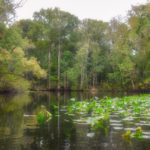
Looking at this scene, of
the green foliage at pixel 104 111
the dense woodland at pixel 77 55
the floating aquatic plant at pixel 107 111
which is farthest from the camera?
the dense woodland at pixel 77 55

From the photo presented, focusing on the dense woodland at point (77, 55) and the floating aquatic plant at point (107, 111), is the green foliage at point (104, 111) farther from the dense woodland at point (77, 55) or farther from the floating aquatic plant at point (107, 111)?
the dense woodland at point (77, 55)

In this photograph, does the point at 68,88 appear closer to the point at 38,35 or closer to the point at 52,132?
the point at 38,35

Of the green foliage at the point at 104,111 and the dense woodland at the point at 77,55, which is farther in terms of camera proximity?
the dense woodland at the point at 77,55

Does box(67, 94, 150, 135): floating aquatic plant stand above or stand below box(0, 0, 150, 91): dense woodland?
below

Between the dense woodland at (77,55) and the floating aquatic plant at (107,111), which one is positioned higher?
the dense woodland at (77,55)

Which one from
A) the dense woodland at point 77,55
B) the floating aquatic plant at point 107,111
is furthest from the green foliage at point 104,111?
the dense woodland at point 77,55

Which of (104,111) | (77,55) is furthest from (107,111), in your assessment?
(77,55)

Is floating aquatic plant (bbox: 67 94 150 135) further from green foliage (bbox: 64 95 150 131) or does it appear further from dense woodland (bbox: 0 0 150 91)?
dense woodland (bbox: 0 0 150 91)

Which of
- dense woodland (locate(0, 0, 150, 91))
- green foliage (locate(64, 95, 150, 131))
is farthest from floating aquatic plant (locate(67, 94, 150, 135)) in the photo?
dense woodland (locate(0, 0, 150, 91))

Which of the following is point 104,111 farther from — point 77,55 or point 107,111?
point 77,55

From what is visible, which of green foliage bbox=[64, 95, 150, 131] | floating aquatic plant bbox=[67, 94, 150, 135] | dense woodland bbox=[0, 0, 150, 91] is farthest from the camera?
dense woodland bbox=[0, 0, 150, 91]

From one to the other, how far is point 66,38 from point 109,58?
9.88 m

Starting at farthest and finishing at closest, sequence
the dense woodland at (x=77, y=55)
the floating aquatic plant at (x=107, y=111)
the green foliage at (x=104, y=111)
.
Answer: the dense woodland at (x=77, y=55)
the floating aquatic plant at (x=107, y=111)
the green foliage at (x=104, y=111)

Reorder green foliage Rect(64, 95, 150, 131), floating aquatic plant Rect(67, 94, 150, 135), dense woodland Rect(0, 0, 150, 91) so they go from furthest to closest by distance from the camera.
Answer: dense woodland Rect(0, 0, 150, 91) → floating aquatic plant Rect(67, 94, 150, 135) → green foliage Rect(64, 95, 150, 131)
